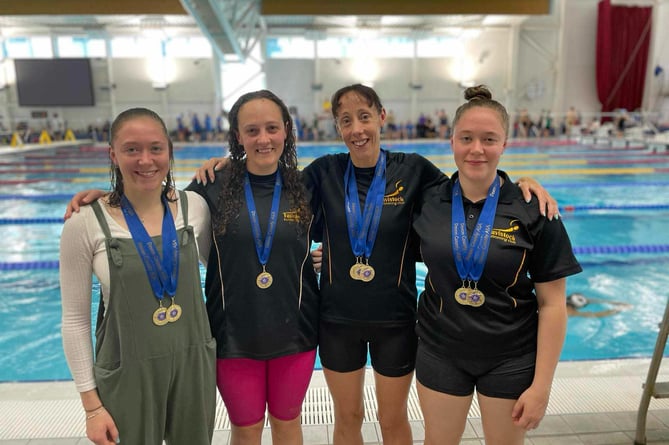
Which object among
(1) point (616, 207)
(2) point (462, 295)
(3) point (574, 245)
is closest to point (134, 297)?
(2) point (462, 295)

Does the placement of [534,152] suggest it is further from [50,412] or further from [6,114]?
[6,114]

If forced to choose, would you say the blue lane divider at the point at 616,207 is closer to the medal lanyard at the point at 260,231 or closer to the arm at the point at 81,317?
the medal lanyard at the point at 260,231

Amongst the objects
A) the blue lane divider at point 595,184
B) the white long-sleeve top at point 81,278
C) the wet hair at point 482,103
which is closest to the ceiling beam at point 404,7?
the blue lane divider at point 595,184

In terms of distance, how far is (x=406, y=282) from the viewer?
1.60m

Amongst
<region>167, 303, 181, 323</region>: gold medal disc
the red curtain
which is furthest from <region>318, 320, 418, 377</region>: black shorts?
the red curtain

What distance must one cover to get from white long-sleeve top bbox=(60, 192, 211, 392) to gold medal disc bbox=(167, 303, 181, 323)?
0.52ft

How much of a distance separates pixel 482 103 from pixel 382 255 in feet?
1.84

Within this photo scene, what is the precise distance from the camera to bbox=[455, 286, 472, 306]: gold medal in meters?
1.36

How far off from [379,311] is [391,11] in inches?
461

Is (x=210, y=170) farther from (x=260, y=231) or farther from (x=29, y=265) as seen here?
(x=29, y=265)

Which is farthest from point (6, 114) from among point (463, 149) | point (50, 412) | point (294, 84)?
point (463, 149)

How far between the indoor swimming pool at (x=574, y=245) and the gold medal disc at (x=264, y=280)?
262 cm

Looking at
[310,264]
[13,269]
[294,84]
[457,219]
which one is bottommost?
[13,269]

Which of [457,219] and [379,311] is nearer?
[457,219]
